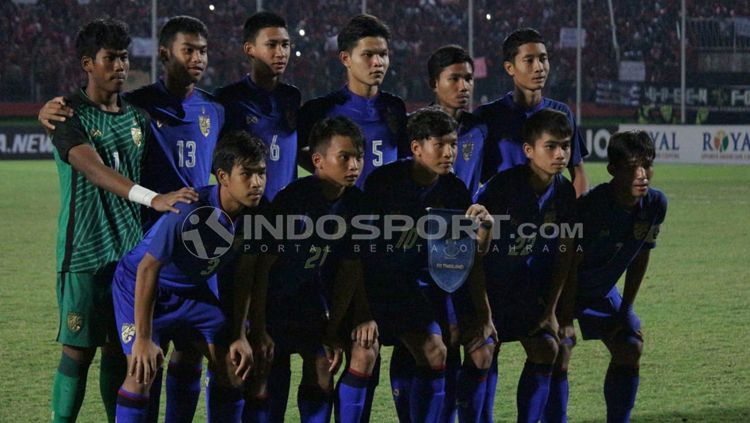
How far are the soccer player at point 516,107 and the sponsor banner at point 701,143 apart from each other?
61.3 ft

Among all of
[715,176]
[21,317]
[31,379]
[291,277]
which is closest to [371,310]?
[291,277]

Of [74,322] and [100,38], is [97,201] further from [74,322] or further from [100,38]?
[100,38]

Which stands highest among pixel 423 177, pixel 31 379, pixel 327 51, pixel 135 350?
pixel 327 51

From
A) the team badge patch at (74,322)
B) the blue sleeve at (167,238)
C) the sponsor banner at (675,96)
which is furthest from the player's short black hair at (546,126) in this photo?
the sponsor banner at (675,96)

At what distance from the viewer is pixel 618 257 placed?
500 cm

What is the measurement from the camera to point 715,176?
20906 mm

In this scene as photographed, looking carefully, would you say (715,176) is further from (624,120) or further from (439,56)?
(439,56)

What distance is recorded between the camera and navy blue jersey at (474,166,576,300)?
15.9 feet

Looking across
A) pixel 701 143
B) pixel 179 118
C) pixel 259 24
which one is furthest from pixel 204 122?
pixel 701 143

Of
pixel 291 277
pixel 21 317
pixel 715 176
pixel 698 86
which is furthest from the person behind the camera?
pixel 698 86

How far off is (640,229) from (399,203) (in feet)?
3.48

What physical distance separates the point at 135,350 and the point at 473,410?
141cm

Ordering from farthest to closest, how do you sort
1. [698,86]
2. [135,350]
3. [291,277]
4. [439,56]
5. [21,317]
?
[698,86] → [21,317] → [439,56] → [291,277] → [135,350]

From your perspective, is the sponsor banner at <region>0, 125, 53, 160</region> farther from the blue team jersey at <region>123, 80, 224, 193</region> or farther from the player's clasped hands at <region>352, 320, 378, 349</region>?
the player's clasped hands at <region>352, 320, 378, 349</region>
